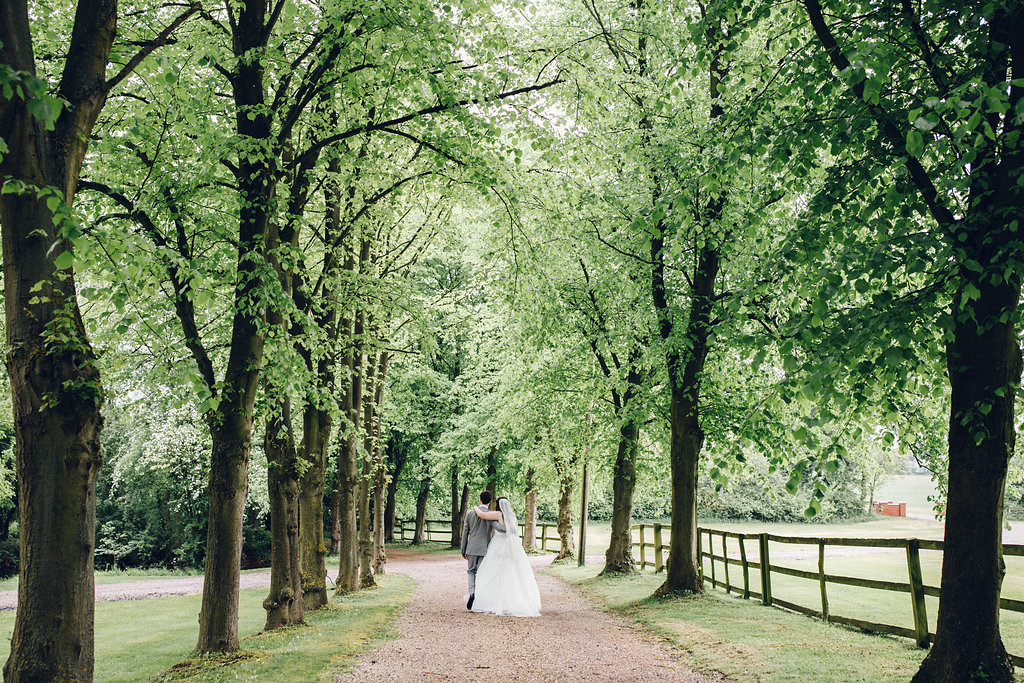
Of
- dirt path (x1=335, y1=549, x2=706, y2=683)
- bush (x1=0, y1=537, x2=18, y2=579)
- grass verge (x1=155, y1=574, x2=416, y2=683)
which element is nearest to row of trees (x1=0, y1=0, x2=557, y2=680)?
grass verge (x1=155, y1=574, x2=416, y2=683)

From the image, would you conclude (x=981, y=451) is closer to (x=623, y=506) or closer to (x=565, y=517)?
(x=623, y=506)

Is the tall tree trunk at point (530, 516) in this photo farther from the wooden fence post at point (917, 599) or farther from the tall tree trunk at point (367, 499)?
the wooden fence post at point (917, 599)

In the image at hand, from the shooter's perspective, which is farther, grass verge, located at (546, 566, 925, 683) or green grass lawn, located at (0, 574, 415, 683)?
green grass lawn, located at (0, 574, 415, 683)

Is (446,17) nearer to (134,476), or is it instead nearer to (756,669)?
(756,669)

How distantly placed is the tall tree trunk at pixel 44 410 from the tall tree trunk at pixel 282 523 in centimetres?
566

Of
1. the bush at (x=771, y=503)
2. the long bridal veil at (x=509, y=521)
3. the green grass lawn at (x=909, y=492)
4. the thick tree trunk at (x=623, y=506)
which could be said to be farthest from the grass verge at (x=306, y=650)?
the green grass lawn at (x=909, y=492)

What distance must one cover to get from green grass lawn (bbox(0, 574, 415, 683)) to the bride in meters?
1.85

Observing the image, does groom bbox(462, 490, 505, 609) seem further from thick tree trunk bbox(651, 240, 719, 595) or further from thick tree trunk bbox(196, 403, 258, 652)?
thick tree trunk bbox(196, 403, 258, 652)

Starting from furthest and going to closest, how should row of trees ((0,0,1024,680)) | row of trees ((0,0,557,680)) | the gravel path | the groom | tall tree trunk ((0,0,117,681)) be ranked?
the gravel path < the groom < row of trees ((0,0,1024,680)) < row of trees ((0,0,557,680)) < tall tree trunk ((0,0,117,681))

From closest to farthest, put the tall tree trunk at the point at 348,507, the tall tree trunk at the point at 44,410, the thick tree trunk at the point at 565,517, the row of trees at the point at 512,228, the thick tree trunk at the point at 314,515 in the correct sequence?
the tall tree trunk at the point at 44,410, the row of trees at the point at 512,228, the thick tree trunk at the point at 314,515, the tall tree trunk at the point at 348,507, the thick tree trunk at the point at 565,517

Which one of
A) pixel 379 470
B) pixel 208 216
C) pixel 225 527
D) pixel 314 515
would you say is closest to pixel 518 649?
pixel 225 527

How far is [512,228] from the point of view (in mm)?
10438

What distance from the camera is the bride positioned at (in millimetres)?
12852

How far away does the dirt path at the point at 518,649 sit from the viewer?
7.79m
